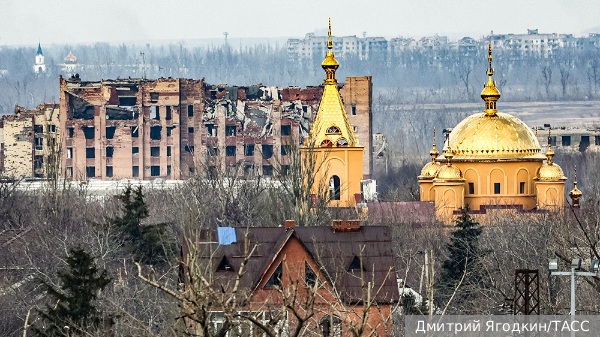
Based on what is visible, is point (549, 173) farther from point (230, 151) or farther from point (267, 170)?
point (230, 151)

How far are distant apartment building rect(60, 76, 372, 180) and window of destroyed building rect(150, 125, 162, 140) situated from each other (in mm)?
88

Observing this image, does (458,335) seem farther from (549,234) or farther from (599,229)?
(549,234)

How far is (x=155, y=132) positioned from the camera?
98750mm

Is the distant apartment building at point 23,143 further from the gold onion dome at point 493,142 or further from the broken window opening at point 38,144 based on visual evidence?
the gold onion dome at point 493,142

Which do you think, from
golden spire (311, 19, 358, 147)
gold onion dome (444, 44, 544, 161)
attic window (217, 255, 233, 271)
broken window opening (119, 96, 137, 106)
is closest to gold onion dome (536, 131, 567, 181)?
gold onion dome (444, 44, 544, 161)

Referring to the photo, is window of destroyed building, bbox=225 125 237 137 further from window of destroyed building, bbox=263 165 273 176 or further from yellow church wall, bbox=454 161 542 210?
yellow church wall, bbox=454 161 542 210

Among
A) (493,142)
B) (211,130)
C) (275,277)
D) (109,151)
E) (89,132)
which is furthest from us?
(211,130)

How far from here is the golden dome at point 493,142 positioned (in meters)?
55.3

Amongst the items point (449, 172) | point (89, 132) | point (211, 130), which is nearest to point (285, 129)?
point (211, 130)

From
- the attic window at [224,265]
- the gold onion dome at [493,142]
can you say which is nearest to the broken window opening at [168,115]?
the gold onion dome at [493,142]

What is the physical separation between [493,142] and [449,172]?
6.39 ft

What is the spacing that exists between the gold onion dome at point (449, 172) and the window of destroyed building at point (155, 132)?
149ft

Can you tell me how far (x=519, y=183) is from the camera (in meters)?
56.3

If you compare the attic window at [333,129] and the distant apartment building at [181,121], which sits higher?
the distant apartment building at [181,121]
